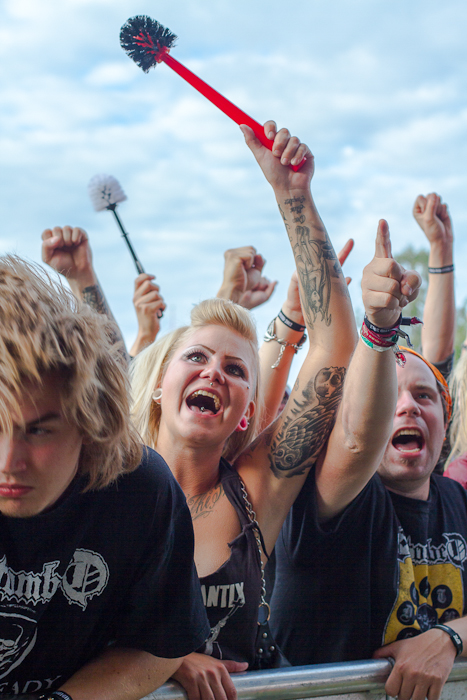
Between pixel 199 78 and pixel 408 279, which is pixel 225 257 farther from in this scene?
pixel 408 279

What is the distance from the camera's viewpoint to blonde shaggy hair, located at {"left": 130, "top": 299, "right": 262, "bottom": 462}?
2186 mm

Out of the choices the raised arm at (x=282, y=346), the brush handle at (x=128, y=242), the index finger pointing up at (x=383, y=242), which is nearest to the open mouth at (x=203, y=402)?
the raised arm at (x=282, y=346)

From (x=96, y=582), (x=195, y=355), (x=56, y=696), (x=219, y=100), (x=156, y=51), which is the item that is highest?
(x=156, y=51)

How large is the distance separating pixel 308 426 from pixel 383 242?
0.66m

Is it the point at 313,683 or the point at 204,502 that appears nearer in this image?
the point at 313,683

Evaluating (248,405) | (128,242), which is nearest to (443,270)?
(248,405)

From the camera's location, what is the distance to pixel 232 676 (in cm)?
146

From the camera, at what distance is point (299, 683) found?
4.77ft

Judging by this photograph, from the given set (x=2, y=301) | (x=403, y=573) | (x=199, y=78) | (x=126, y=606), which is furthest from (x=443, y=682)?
(x=199, y=78)

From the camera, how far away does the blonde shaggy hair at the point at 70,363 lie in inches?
43.8

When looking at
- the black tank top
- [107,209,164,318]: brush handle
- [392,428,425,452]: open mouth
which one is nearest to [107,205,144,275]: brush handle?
[107,209,164,318]: brush handle

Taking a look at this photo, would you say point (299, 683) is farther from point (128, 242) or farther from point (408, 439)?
point (128, 242)

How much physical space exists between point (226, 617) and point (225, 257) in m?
1.73

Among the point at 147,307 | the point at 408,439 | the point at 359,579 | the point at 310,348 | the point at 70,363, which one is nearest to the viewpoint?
the point at 70,363
